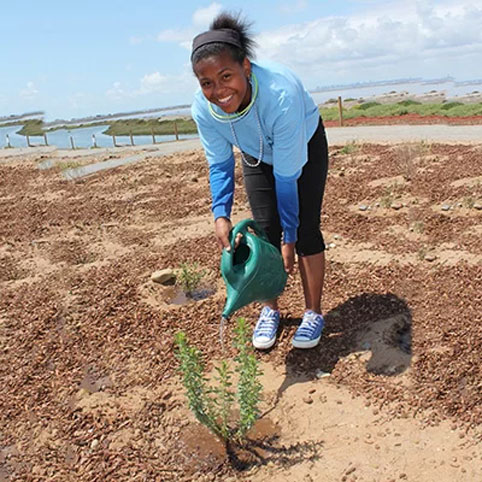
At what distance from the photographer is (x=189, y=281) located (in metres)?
3.83

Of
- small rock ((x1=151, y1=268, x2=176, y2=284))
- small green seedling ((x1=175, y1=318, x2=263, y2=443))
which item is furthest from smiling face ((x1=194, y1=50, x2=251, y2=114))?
small rock ((x1=151, y1=268, x2=176, y2=284))

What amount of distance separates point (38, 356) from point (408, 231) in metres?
3.05

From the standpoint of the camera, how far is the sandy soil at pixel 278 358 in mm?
2154

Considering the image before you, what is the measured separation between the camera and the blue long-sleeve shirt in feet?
7.09

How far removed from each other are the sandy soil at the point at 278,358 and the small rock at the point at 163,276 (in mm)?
70

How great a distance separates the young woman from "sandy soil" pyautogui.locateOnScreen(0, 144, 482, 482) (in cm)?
37

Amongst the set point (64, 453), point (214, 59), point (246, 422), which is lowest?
point (64, 453)

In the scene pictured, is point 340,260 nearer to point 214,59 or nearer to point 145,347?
point 145,347

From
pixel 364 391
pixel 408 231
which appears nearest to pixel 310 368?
pixel 364 391

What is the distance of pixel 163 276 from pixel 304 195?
1.80m

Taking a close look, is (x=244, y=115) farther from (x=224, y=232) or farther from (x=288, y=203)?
(x=224, y=232)

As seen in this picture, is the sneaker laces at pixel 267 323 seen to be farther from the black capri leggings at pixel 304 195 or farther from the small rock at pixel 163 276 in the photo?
the small rock at pixel 163 276

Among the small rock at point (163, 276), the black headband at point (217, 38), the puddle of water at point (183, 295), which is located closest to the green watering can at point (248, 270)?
the black headband at point (217, 38)

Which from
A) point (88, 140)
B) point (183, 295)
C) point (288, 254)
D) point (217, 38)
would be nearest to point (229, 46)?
point (217, 38)
